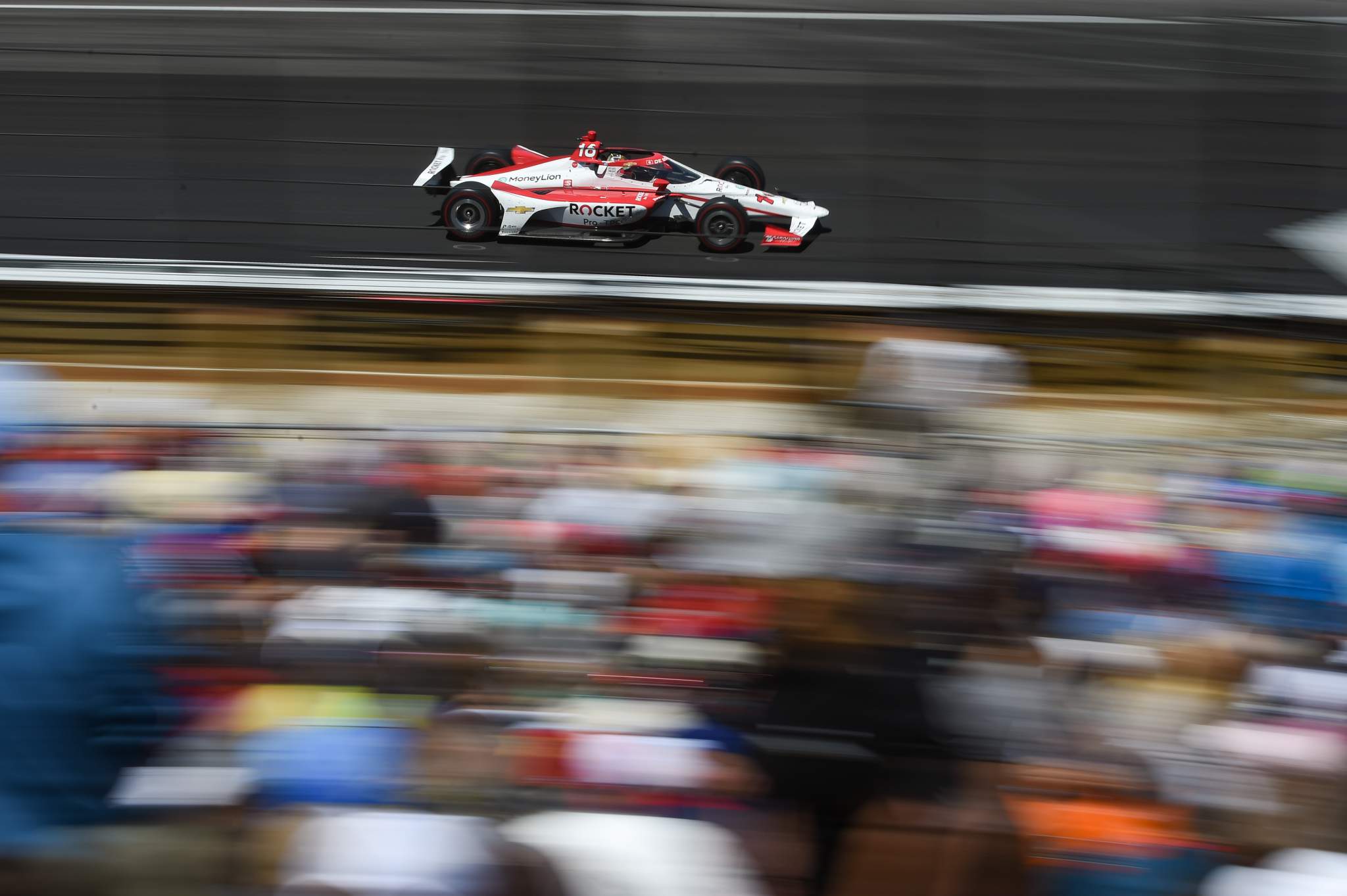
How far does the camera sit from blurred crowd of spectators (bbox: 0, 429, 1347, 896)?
5.43 ft

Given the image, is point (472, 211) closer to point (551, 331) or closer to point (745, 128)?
point (551, 331)

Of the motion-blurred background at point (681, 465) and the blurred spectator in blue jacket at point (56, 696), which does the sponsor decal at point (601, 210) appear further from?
the blurred spectator in blue jacket at point (56, 696)

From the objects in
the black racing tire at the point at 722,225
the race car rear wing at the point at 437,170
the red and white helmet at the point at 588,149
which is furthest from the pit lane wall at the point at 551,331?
the red and white helmet at the point at 588,149

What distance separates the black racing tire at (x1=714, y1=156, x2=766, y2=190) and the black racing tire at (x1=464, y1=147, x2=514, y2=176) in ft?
2.82

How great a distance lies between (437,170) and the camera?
17.5 ft

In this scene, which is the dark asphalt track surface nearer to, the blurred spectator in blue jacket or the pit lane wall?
the pit lane wall

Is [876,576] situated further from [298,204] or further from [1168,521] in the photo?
[298,204]

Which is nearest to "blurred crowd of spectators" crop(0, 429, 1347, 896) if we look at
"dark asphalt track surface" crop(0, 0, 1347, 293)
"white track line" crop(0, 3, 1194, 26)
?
"dark asphalt track surface" crop(0, 0, 1347, 293)

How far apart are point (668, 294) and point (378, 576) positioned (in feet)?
9.60

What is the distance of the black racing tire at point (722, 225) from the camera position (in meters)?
5.27

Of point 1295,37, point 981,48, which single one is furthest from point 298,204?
point 1295,37

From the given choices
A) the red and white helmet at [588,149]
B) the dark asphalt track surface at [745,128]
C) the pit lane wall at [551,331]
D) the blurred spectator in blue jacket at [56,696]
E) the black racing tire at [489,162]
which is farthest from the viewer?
the black racing tire at [489,162]

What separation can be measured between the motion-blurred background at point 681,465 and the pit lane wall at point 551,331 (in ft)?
0.06

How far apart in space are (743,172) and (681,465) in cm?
234
